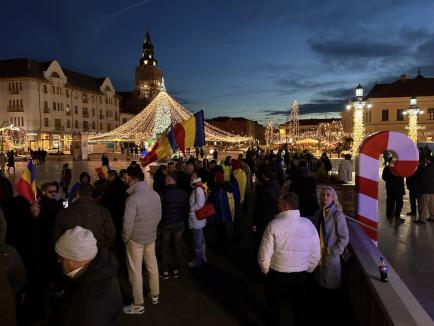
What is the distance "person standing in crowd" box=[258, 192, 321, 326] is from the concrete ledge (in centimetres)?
71

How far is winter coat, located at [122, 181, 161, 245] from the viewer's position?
5.44m

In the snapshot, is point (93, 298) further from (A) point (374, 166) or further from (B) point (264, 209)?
(A) point (374, 166)

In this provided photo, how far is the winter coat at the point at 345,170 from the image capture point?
11938 millimetres

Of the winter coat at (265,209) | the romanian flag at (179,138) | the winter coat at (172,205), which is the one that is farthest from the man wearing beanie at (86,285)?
the romanian flag at (179,138)

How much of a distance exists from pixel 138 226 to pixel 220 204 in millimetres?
2898

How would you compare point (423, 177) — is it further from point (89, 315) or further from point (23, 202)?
point (89, 315)

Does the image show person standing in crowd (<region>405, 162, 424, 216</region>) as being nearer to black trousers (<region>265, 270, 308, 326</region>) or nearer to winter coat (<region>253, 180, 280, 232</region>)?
winter coat (<region>253, 180, 280, 232</region>)

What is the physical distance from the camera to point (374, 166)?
7.20 meters

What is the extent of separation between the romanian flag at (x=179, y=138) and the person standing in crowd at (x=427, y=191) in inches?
245

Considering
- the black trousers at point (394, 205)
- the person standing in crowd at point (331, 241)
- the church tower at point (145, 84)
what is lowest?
the black trousers at point (394, 205)

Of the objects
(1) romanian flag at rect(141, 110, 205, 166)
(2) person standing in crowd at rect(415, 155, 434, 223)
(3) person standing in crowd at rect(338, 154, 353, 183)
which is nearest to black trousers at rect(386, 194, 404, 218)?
(2) person standing in crowd at rect(415, 155, 434, 223)

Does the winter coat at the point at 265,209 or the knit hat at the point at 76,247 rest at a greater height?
the knit hat at the point at 76,247

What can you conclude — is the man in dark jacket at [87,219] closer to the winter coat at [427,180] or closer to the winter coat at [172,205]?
the winter coat at [172,205]

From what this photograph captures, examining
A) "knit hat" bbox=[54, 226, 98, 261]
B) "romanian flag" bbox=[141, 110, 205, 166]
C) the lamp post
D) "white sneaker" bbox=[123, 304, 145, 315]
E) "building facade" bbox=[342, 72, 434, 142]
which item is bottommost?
"white sneaker" bbox=[123, 304, 145, 315]
